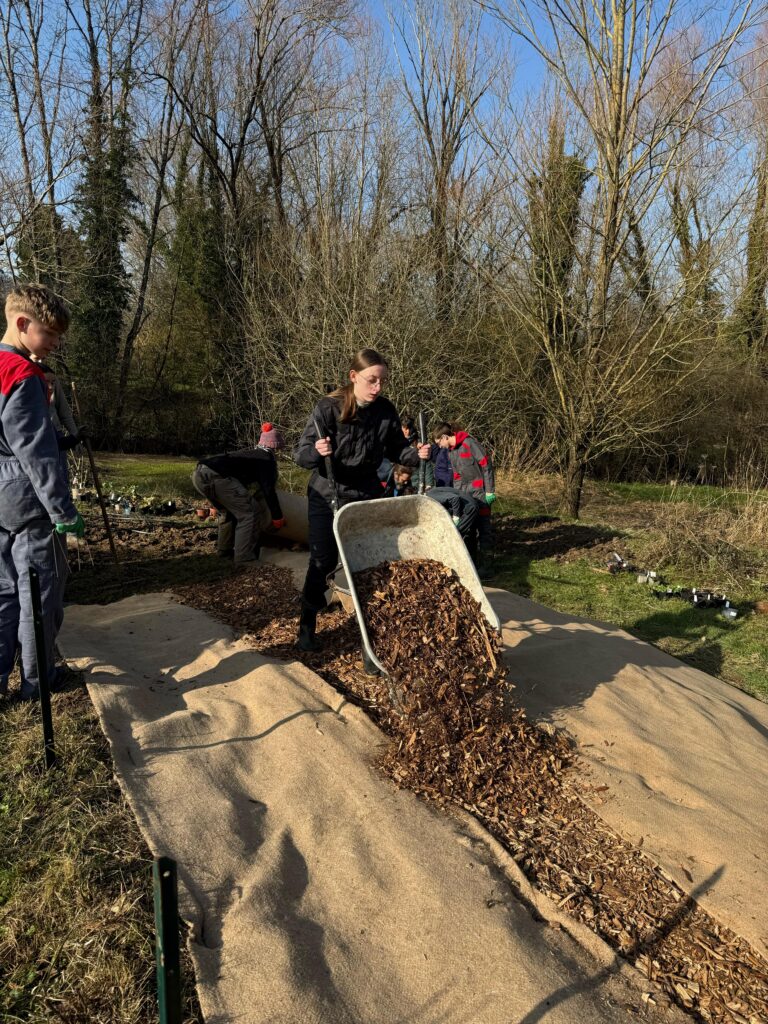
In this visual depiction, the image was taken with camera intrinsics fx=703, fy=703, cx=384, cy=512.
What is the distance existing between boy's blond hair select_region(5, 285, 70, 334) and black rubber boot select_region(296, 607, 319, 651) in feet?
7.10

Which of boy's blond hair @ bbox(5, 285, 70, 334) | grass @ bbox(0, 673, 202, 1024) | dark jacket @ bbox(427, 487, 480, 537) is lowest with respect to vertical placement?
grass @ bbox(0, 673, 202, 1024)

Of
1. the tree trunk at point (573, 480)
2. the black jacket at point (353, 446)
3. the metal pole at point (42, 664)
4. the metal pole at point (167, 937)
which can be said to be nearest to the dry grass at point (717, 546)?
the tree trunk at point (573, 480)

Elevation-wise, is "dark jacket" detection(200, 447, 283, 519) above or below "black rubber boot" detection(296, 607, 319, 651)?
above

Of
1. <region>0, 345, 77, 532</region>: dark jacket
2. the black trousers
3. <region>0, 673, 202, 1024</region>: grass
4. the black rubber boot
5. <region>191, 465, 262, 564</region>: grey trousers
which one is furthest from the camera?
<region>191, 465, 262, 564</region>: grey trousers

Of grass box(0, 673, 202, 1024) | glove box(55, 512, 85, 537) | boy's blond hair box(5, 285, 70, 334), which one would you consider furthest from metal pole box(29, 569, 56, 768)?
boy's blond hair box(5, 285, 70, 334)

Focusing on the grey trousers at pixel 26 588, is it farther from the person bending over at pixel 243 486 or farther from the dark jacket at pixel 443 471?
the dark jacket at pixel 443 471

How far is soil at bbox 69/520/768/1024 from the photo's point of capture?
2266mm

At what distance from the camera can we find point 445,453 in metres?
8.51

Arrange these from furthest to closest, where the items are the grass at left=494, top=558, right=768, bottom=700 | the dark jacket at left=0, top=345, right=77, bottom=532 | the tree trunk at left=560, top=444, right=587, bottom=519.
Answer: the tree trunk at left=560, top=444, right=587, bottom=519 < the grass at left=494, top=558, right=768, bottom=700 < the dark jacket at left=0, top=345, right=77, bottom=532

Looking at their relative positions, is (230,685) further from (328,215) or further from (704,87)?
(328,215)

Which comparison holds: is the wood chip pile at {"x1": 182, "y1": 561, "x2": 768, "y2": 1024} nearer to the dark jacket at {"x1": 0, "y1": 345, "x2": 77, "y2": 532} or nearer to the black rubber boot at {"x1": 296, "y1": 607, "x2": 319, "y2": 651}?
the black rubber boot at {"x1": 296, "y1": 607, "x2": 319, "y2": 651}

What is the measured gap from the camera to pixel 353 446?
413 centimetres

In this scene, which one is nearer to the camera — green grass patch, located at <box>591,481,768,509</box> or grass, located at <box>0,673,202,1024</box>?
grass, located at <box>0,673,202,1024</box>

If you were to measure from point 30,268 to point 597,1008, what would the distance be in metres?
16.8
